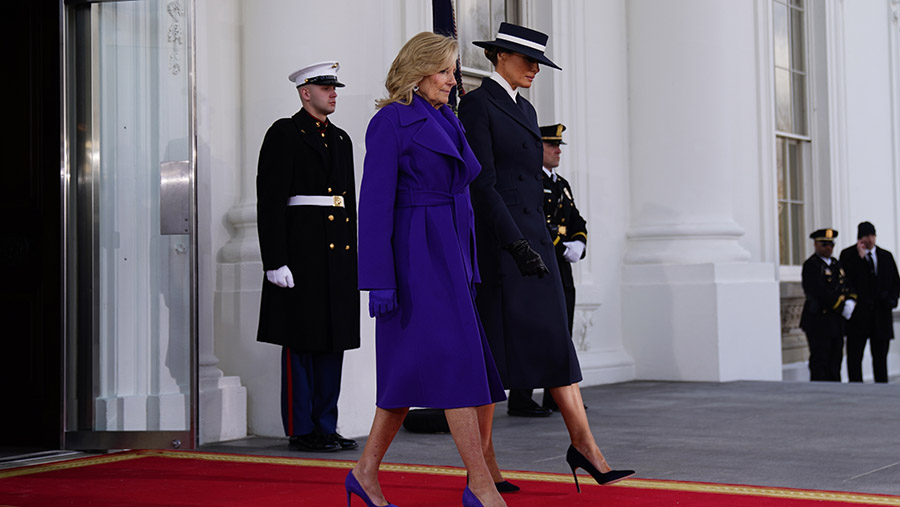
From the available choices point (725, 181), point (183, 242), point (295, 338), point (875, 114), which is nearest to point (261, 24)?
point (183, 242)

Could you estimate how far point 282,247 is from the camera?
5.65 m

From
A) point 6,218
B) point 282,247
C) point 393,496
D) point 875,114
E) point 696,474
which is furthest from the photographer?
point 875,114

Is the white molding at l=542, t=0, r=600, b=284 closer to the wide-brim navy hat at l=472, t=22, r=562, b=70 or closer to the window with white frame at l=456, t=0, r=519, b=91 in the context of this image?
the window with white frame at l=456, t=0, r=519, b=91

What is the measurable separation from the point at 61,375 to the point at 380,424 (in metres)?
2.51

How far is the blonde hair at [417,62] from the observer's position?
3.94m

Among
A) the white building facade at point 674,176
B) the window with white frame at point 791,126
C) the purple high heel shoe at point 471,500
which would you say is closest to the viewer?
the purple high heel shoe at point 471,500

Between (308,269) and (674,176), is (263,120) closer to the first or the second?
(308,269)

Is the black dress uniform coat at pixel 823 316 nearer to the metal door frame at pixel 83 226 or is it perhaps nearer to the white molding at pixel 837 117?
the white molding at pixel 837 117

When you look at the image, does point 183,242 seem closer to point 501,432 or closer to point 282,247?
Result: point 282,247

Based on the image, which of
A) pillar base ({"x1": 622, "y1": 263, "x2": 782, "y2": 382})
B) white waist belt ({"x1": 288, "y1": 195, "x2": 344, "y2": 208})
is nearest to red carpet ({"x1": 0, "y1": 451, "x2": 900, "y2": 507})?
white waist belt ({"x1": 288, "y1": 195, "x2": 344, "y2": 208})

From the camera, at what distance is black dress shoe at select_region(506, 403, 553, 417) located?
23.6 ft

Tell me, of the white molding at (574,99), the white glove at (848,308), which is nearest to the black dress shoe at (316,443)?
the white molding at (574,99)

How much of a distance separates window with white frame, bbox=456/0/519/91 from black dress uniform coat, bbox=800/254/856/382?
3584 mm

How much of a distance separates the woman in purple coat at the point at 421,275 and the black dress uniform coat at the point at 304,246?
72.0 inches
